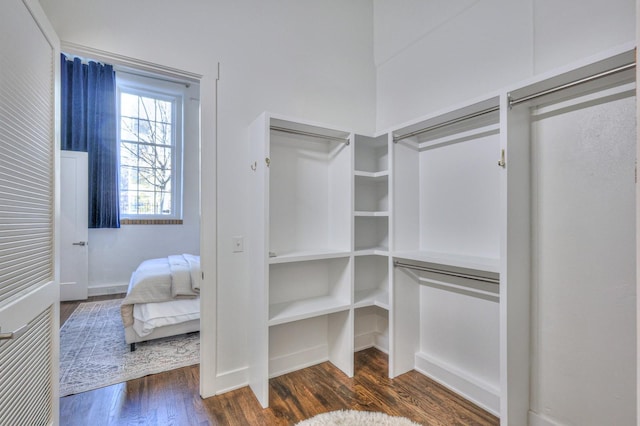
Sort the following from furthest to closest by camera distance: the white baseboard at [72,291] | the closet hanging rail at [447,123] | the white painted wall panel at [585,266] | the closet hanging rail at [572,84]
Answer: the white baseboard at [72,291]
the closet hanging rail at [447,123]
the white painted wall panel at [585,266]
the closet hanging rail at [572,84]

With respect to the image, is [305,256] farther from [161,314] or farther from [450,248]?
[161,314]

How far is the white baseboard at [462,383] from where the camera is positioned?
72.3 inches

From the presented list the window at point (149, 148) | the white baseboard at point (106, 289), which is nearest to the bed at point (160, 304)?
the white baseboard at point (106, 289)

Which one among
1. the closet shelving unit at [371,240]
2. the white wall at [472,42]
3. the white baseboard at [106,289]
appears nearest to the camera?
the white wall at [472,42]

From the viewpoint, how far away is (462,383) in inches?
79.1

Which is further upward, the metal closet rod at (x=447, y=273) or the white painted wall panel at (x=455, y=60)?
the white painted wall panel at (x=455, y=60)

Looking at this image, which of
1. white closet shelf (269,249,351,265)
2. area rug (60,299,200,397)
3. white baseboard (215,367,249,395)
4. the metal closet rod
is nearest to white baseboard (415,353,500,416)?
the metal closet rod

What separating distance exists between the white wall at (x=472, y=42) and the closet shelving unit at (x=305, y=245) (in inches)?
30.3

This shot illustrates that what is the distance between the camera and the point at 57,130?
1562mm

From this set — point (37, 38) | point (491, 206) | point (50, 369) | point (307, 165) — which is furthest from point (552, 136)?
point (50, 369)

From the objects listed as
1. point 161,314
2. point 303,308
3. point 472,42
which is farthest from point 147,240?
point 472,42

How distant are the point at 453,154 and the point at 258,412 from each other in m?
2.16

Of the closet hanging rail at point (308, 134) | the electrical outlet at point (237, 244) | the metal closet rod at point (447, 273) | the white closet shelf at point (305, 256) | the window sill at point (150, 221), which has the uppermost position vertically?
the closet hanging rail at point (308, 134)

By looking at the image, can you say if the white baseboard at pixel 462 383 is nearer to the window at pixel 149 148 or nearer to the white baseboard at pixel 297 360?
the white baseboard at pixel 297 360
